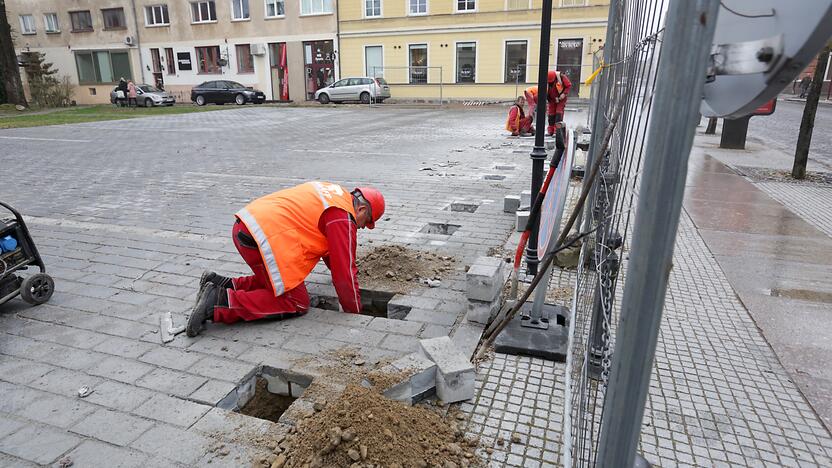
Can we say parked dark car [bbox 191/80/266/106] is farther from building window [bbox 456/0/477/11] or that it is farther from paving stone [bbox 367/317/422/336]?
paving stone [bbox 367/317/422/336]

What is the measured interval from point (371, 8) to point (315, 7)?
3.95 metres

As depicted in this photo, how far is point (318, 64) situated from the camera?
3462 cm

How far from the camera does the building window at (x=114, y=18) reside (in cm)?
3866

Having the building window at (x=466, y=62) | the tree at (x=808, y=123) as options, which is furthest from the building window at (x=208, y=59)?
the tree at (x=808, y=123)

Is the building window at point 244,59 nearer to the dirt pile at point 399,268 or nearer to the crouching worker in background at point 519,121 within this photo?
the crouching worker in background at point 519,121

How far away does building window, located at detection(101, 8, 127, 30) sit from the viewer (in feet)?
127

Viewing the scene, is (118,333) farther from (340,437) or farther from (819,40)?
(819,40)

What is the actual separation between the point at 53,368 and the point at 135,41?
42.0m

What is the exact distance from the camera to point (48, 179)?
9.30 metres

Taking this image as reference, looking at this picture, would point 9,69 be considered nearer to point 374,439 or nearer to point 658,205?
point 374,439

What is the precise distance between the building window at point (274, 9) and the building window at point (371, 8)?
5.91 m

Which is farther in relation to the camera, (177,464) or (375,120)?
(375,120)

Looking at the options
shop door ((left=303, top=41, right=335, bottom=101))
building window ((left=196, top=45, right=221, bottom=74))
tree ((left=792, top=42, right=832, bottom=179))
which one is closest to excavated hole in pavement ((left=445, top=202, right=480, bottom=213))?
tree ((left=792, top=42, right=832, bottom=179))

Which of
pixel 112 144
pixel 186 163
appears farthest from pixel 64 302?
pixel 112 144
